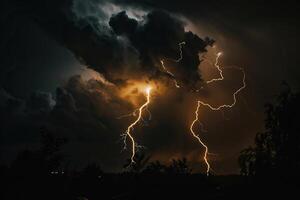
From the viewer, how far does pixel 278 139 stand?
106 feet

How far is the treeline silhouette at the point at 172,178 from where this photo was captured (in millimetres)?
20734

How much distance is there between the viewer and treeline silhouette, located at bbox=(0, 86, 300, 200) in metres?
20.7

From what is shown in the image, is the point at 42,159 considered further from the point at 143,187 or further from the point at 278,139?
the point at 278,139

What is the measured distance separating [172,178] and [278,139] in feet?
34.6

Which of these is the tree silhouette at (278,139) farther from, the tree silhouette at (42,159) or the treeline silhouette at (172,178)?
the tree silhouette at (42,159)

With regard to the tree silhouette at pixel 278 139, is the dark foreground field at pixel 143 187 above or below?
below

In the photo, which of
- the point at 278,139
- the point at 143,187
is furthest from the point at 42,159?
the point at 278,139

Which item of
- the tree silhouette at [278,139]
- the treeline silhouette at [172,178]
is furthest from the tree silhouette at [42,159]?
→ the tree silhouette at [278,139]

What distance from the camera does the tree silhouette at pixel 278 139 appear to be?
3035cm

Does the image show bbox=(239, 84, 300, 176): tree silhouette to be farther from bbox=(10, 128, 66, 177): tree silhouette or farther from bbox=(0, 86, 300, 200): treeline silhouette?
bbox=(10, 128, 66, 177): tree silhouette

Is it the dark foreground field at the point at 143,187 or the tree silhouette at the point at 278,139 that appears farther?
the tree silhouette at the point at 278,139

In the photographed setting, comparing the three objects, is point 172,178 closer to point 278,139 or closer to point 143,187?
point 143,187

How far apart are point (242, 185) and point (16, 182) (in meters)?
12.7

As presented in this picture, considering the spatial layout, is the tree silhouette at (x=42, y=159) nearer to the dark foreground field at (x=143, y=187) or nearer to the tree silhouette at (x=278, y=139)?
the dark foreground field at (x=143, y=187)
